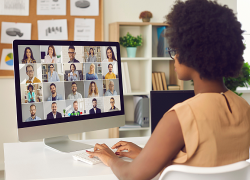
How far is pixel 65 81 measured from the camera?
4.66 ft

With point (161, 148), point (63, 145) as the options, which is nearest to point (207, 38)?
point (161, 148)

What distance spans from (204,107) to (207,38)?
0.20 metres

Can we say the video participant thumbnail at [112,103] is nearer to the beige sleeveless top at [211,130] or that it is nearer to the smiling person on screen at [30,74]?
the smiling person on screen at [30,74]

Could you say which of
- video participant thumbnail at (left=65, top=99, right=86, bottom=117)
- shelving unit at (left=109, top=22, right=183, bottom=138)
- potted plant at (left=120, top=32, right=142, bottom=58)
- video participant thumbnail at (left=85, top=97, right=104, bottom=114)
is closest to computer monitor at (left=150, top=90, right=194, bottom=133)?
video participant thumbnail at (left=85, top=97, right=104, bottom=114)

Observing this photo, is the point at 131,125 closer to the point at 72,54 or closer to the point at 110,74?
the point at 110,74

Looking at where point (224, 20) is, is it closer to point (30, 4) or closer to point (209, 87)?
point (209, 87)

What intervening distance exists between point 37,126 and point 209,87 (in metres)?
0.84

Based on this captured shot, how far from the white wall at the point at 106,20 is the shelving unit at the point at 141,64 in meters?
0.12

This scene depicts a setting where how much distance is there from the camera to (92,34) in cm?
306

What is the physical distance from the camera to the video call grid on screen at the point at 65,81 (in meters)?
1.31

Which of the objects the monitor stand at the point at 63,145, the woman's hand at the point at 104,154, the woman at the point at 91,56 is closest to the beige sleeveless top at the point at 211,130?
the woman's hand at the point at 104,154

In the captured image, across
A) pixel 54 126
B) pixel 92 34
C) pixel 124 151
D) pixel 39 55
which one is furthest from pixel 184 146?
pixel 92 34

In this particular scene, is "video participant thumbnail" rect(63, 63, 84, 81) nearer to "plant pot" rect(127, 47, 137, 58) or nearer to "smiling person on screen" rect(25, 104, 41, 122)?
"smiling person on screen" rect(25, 104, 41, 122)

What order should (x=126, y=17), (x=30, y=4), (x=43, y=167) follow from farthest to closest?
(x=126, y=17)
(x=30, y=4)
(x=43, y=167)
